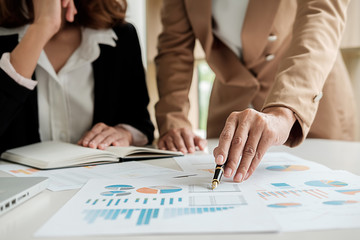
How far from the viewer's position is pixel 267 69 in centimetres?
133

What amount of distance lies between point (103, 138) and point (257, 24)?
26.5 inches

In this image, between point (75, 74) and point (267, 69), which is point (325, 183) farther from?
point (75, 74)

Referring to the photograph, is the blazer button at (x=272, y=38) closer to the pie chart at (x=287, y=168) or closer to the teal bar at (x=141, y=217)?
the pie chart at (x=287, y=168)

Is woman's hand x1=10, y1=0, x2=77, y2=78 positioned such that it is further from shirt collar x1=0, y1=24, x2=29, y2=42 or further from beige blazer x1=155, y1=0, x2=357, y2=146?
beige blazer x1=155, y1=0, x2=357, y2=146

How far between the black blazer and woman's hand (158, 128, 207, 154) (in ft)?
0.73

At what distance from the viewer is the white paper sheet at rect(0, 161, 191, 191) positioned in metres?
0.68

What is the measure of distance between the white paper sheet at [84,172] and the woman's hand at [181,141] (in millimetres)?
219

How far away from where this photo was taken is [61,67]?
1.30 m

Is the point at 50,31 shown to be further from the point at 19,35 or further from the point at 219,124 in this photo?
the point at 219,124

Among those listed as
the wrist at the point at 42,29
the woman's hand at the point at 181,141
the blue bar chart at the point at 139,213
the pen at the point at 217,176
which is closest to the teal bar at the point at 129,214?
the blue bar chart at the point at 139,213

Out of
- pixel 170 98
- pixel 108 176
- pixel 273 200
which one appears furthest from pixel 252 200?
pixel 170 98

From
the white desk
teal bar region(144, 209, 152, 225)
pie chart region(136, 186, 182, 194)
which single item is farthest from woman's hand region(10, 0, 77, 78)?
teal bar region(144, 209, 152, 225)

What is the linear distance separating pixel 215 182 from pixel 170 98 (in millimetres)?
726

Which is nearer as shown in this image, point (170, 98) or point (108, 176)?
point (108, 176)
